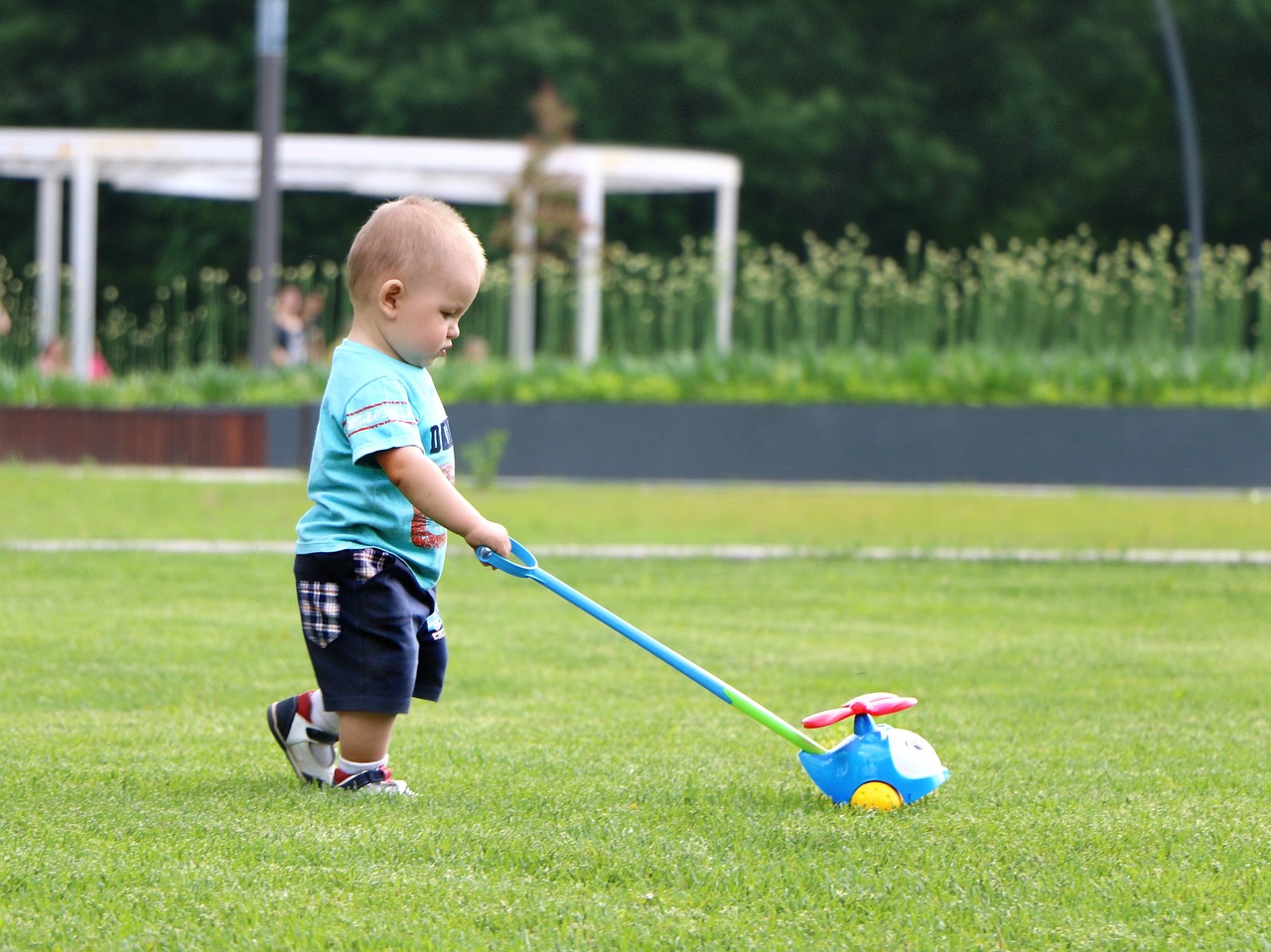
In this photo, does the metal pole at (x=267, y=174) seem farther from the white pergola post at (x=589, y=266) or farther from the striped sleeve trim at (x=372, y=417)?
the striped sleeve trim at (x=372, y=417)

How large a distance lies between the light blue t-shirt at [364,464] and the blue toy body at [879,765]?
3.08ft

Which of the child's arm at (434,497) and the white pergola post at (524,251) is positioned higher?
the white pergola post at (524,251)

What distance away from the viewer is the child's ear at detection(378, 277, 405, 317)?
3.62 metres

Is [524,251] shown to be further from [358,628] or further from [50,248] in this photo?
[358,628]

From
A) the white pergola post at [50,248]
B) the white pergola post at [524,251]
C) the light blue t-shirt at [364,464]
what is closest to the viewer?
the light blue t-shirt at [364,464]

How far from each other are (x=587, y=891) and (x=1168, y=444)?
10.1m

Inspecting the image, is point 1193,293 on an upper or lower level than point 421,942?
upper

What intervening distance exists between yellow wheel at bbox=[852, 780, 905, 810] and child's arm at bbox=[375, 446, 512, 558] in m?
0.87

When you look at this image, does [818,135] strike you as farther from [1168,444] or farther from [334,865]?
[334,865]

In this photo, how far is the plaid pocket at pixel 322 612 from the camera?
3.59 metres

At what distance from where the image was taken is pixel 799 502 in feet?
38.2

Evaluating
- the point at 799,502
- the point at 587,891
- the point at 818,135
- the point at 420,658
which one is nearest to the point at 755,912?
the point at 587,891

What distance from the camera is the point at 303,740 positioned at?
3.80 metres

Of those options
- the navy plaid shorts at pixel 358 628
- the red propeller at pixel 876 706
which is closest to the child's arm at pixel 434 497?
the navy plaid shorts at pixel 358 628
